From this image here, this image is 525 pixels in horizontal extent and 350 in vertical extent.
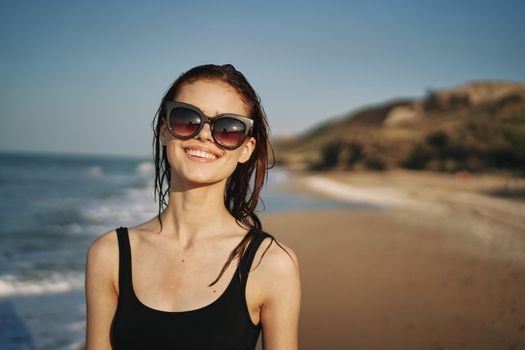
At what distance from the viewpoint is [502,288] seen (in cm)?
551

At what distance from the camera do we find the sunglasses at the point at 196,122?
1.77 metres

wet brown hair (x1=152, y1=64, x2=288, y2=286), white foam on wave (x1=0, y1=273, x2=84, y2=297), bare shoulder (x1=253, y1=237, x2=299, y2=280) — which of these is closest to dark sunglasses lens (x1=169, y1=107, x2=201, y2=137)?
wet brown hair (x1=152, y1=64, x2=288, y2=286)

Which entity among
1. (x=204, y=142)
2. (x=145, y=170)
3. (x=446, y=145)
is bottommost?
(x=145, y=170)

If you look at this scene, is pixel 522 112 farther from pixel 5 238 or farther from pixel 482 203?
pixel 5 238

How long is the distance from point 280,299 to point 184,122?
0.88m

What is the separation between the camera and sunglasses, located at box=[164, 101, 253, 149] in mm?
1774

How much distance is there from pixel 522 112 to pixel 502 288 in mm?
39758

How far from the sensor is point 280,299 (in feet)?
5.32

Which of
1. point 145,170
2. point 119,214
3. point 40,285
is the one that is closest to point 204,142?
point 40,285

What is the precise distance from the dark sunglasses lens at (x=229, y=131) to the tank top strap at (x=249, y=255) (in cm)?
44

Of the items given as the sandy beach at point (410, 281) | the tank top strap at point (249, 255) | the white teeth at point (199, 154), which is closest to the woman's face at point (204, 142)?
the white teeth at point (199, 154)

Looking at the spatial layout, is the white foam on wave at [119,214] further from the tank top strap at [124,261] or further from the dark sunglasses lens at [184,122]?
the dark sunglasses lens at [184,122]

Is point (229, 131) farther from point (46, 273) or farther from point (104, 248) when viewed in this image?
point (46, 273)

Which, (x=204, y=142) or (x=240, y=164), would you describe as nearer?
(x=204, y=142)
